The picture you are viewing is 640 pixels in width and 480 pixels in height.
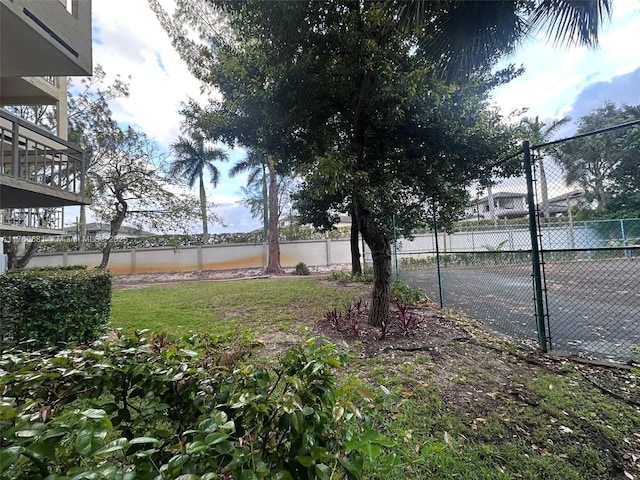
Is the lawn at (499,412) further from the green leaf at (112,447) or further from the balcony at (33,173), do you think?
the balcony at (33,173)

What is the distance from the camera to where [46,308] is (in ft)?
12.2

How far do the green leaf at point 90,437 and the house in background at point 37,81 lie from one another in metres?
4.75

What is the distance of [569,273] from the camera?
19.7ft

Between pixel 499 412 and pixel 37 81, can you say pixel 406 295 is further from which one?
pixel 37 81

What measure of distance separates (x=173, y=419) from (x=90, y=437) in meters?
0.47

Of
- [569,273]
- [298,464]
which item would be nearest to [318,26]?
[298,464]

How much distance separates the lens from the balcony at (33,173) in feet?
13.1

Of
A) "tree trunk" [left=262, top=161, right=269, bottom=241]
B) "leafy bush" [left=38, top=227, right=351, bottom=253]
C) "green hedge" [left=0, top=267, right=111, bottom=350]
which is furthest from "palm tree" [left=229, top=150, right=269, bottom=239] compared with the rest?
"green hedge" [left=0, top=267, right=111, bottom=350]

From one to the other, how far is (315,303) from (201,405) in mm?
5614

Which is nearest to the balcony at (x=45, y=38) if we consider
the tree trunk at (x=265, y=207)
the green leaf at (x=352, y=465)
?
the green leaf at (x=352, y=465)

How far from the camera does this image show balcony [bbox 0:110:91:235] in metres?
4.00

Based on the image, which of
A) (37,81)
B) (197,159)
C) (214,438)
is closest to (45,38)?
(37,81)

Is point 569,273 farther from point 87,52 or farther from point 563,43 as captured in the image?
point 87,52

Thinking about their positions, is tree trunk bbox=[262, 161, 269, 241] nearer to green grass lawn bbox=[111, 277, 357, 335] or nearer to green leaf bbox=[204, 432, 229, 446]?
green grass lawn bbox=[111, 277, 357, 335]
